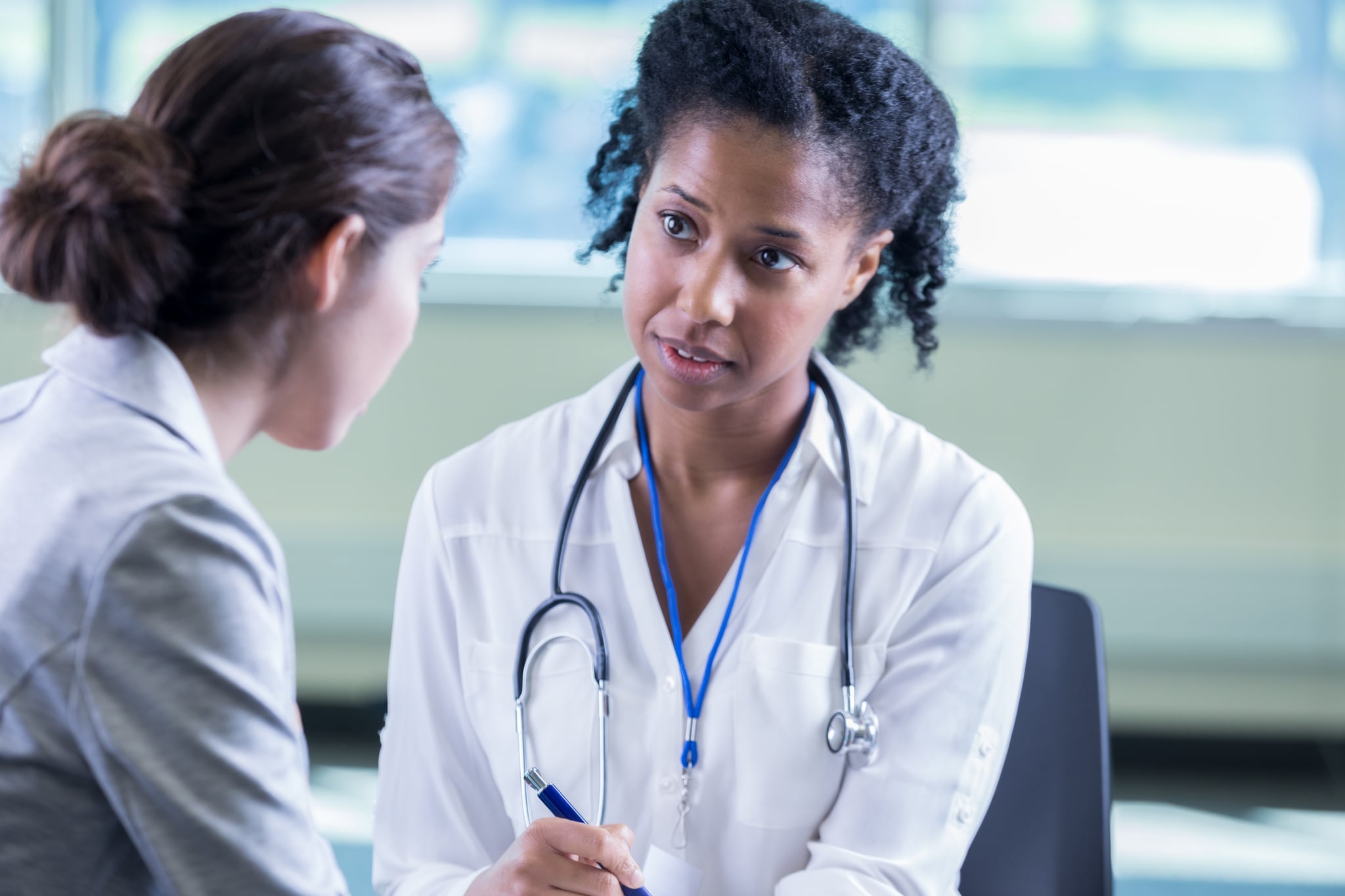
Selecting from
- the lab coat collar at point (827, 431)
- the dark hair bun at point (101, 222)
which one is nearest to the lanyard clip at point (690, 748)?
the lab coat collar at point (827, 431)

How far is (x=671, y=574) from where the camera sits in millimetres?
1287

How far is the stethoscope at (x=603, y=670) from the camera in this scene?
114cm

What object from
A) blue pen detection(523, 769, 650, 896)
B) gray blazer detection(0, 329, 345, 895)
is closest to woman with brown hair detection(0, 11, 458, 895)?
gray blazer detection(0, 329, 345, 895)

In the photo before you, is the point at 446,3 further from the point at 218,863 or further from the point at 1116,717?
the point at 218,863

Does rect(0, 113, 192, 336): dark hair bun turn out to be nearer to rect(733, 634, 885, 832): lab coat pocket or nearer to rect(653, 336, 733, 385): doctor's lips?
rect(653, 336, 733, 385): doctor's lips

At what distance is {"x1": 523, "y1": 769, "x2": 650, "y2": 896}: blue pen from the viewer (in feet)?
3.31

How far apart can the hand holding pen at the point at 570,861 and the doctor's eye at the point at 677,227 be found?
0.53 meters

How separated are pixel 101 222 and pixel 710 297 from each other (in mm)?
554

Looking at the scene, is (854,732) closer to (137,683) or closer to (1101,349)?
(137,683)

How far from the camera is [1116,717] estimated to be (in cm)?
291

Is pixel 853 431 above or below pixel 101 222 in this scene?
below

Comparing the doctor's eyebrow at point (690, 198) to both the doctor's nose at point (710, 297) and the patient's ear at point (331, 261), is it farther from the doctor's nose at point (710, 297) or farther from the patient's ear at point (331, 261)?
the patient's ear at point (331, 261)

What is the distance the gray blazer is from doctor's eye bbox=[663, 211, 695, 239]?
590 millimetres

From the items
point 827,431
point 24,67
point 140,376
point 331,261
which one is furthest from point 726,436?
point 24,67
